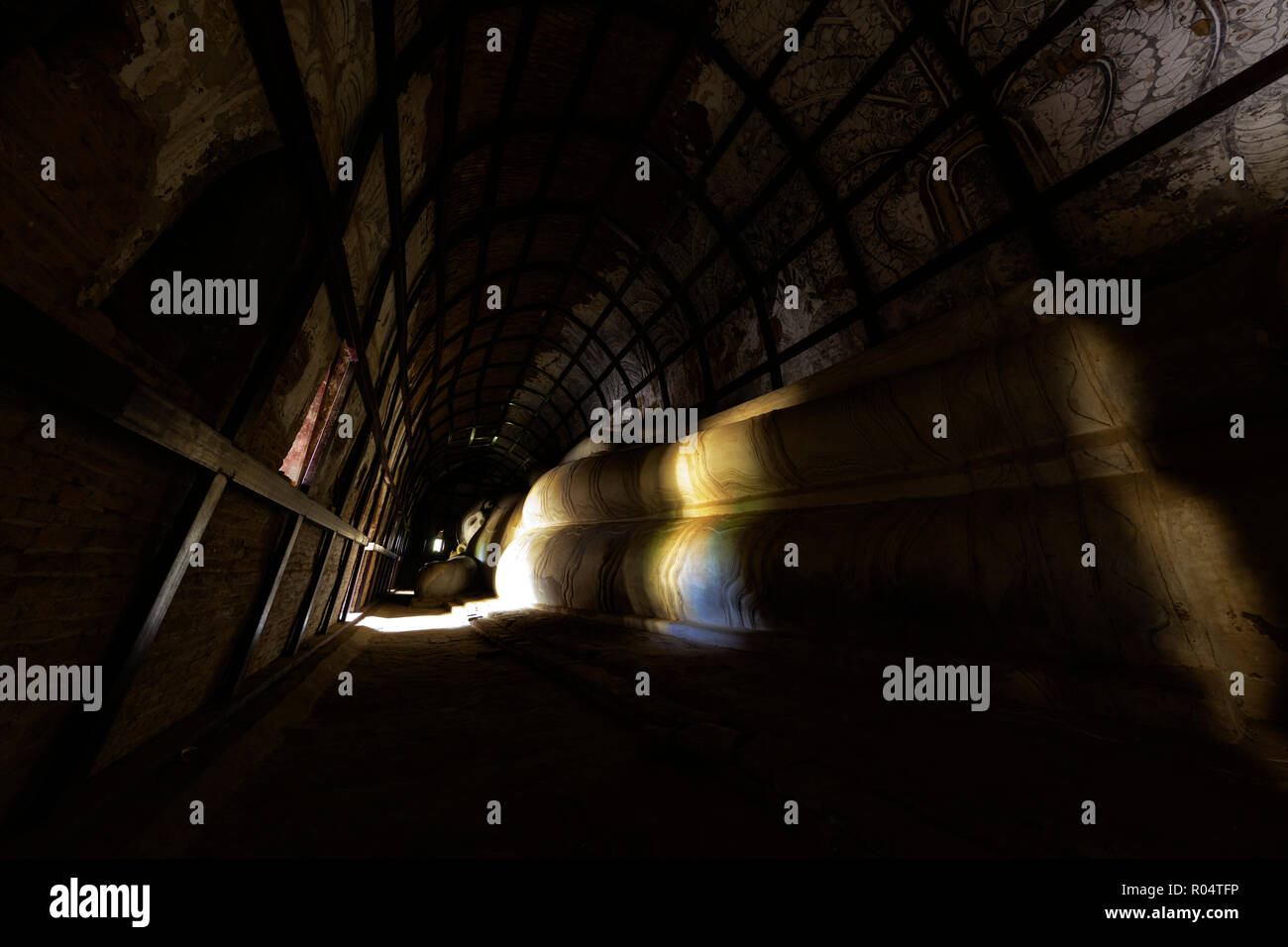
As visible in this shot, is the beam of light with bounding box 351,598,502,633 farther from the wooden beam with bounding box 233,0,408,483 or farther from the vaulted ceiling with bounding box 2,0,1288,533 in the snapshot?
the wooden beam with bounding box 233,0,408,483

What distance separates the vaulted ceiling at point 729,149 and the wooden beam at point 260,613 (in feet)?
4.62

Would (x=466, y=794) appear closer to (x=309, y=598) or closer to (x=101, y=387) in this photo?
(x=101, y=387)

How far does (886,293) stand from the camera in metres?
4.12

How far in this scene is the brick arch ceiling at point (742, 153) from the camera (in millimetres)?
2740

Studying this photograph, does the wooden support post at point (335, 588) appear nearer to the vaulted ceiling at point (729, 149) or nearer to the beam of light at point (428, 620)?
the beam of light at point (428, 620)

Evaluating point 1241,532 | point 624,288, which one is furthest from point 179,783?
point 624,288

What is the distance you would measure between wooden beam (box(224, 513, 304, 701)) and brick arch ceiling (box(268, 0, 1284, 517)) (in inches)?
68.1

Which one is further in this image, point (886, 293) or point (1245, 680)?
point (886, 293)

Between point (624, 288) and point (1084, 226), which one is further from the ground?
point (624, 288)

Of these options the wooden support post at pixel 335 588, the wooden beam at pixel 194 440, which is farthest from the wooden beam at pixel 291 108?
the wooden support post at pixel 335 588

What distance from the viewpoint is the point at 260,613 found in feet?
9.98
